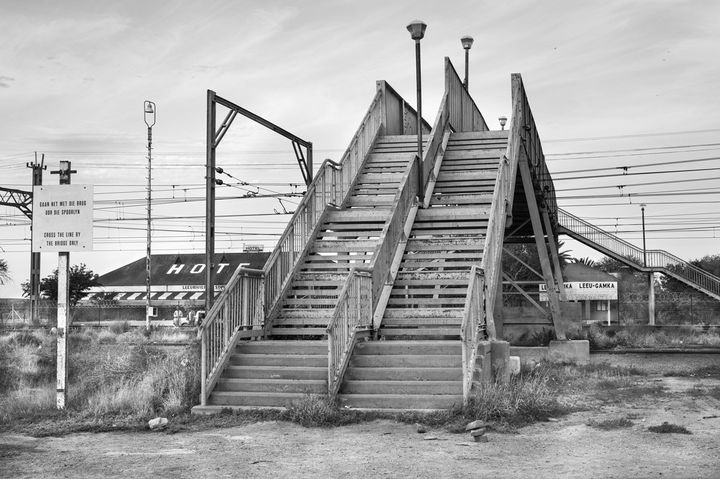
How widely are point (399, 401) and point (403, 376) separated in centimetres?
75

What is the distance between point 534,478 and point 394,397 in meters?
4.36

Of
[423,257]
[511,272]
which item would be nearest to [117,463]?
[423,257]

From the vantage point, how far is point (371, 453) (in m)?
10.0

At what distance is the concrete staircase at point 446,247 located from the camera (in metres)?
15.6

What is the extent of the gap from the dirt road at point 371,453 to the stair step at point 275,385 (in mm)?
1336

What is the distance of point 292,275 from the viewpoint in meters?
16.6

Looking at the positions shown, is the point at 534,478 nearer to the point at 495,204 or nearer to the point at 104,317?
the point at 495,204

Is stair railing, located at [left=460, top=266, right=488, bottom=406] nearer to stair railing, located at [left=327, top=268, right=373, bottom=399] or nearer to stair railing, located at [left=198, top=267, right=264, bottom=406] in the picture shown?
stair railing, located at [left=327, top=268, right=373, bottom=399]

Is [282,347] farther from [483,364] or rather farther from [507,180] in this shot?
[507,180]

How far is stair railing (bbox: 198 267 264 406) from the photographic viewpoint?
1357cm

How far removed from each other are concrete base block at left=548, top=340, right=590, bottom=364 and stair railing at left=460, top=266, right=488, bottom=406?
1536 cm

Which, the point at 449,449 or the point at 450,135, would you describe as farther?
the point at 450,135

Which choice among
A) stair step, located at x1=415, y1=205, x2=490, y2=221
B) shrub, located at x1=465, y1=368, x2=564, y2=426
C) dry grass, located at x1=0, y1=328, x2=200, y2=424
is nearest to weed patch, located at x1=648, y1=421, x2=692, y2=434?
shrub, located at x1=465, y1=368, x2=564, y2=426

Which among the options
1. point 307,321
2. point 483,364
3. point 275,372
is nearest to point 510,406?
point 483,364
